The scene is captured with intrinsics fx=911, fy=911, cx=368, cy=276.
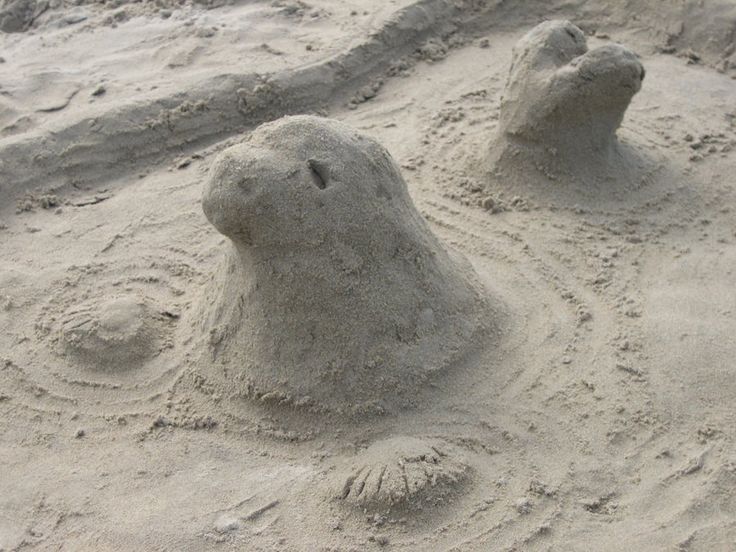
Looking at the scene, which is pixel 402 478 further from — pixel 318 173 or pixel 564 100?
pixel 564 100

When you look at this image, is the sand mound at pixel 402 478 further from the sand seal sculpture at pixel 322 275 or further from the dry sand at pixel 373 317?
the sand seal sculpture at pixel 322 275

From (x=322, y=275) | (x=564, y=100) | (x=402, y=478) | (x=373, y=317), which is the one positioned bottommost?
(x=402, y=478)

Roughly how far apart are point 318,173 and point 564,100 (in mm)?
1546

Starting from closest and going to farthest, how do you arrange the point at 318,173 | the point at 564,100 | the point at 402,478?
the point at 402,478
the point at 318,173
the point at 564,100

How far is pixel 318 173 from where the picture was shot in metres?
2.89

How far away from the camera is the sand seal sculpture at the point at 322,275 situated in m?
2.84

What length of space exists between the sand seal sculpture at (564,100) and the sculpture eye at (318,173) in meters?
1.49

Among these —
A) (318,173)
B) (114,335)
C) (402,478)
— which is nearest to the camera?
(402,478)

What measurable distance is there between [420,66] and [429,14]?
0.41 metres

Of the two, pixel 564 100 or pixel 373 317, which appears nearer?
pixel 373 317

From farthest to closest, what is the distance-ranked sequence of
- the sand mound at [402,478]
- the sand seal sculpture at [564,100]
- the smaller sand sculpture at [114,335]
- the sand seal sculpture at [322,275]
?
the sand seal sculpture at [564,100] → the smaller sand sculpture at [114,335] → the sand seal sculpture at [322,275] → the sand mound at [402,478]

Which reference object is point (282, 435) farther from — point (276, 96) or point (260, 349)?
point (276, 96)

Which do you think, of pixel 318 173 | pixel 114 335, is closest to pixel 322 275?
pixel 318 173

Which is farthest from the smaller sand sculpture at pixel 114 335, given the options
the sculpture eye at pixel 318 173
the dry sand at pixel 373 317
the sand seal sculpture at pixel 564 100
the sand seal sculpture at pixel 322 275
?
the sand seal sculpture at pixel 564 100
